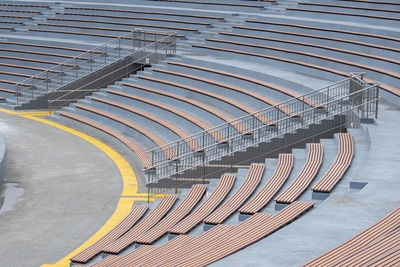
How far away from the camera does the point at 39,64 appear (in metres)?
32.2

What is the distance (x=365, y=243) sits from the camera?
957 centimetres

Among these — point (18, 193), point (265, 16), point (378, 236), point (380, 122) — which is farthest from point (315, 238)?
point (265, 16)

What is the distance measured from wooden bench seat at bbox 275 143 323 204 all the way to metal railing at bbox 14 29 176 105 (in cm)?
1488

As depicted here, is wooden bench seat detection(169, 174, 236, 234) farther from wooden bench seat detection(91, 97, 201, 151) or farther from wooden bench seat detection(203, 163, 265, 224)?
wooden bench seat detection(91, 97, 201, 151)

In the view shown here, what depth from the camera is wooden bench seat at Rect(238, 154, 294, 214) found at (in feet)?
43.0

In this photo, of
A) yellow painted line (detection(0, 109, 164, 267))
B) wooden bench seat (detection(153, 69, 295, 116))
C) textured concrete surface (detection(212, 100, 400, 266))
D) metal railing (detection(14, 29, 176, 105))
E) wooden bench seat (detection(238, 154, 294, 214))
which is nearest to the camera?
textured concrete surface (detection(212, 100, 400, 266))

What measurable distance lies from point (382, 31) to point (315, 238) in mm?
14747

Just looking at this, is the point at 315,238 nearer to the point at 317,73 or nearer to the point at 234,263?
the point at 234,263

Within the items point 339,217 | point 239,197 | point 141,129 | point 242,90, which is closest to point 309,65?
point 242,90

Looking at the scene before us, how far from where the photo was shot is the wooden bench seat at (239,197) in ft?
43.4

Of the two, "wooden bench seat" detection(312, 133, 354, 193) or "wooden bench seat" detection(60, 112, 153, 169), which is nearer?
"wooden bench seat" detection(312, 133, 354, 193)

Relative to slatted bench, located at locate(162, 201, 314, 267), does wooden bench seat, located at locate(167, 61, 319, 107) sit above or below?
above

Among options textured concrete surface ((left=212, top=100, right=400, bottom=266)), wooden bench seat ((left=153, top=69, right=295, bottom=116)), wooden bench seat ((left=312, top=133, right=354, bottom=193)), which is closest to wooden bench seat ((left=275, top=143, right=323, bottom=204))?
wooden bench seat ((left=312, top=133, right=354, bottom=193))

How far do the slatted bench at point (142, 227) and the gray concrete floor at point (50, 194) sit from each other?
149cm
